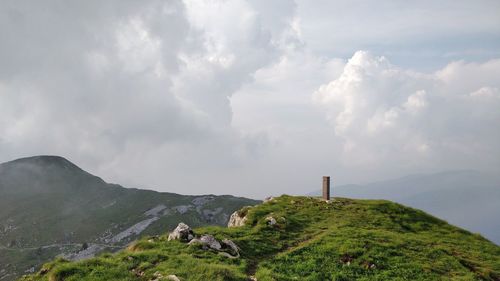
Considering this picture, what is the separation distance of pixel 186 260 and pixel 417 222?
121ft

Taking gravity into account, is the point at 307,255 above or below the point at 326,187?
below

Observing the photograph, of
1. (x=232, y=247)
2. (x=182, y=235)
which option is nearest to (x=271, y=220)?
(x=232, y=247)

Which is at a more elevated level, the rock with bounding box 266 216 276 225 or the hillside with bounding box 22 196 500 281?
the rock with bounding box 266 216 276 225

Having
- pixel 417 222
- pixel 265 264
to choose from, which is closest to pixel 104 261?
pixel 265 264

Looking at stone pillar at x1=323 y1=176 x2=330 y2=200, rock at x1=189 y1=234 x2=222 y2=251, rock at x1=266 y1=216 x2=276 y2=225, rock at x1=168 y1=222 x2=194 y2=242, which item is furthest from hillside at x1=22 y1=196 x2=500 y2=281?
stone pillar at x1=323 y1=176 x2=330 y2=200

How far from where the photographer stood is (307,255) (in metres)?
33.0

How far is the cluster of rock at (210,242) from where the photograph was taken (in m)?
32.1

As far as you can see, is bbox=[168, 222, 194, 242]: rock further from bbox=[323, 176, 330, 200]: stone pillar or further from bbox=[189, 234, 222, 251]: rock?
bbox=[323, 176, 330, 200]: stone pillar

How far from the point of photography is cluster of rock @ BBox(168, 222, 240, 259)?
3209cm

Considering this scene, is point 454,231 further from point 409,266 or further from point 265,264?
point 265,264

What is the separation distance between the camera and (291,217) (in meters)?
48.3

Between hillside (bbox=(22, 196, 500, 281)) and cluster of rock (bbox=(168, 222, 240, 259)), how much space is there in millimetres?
128

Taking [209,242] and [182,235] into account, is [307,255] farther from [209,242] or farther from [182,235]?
[182,235]

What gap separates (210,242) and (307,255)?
865 centimetres
